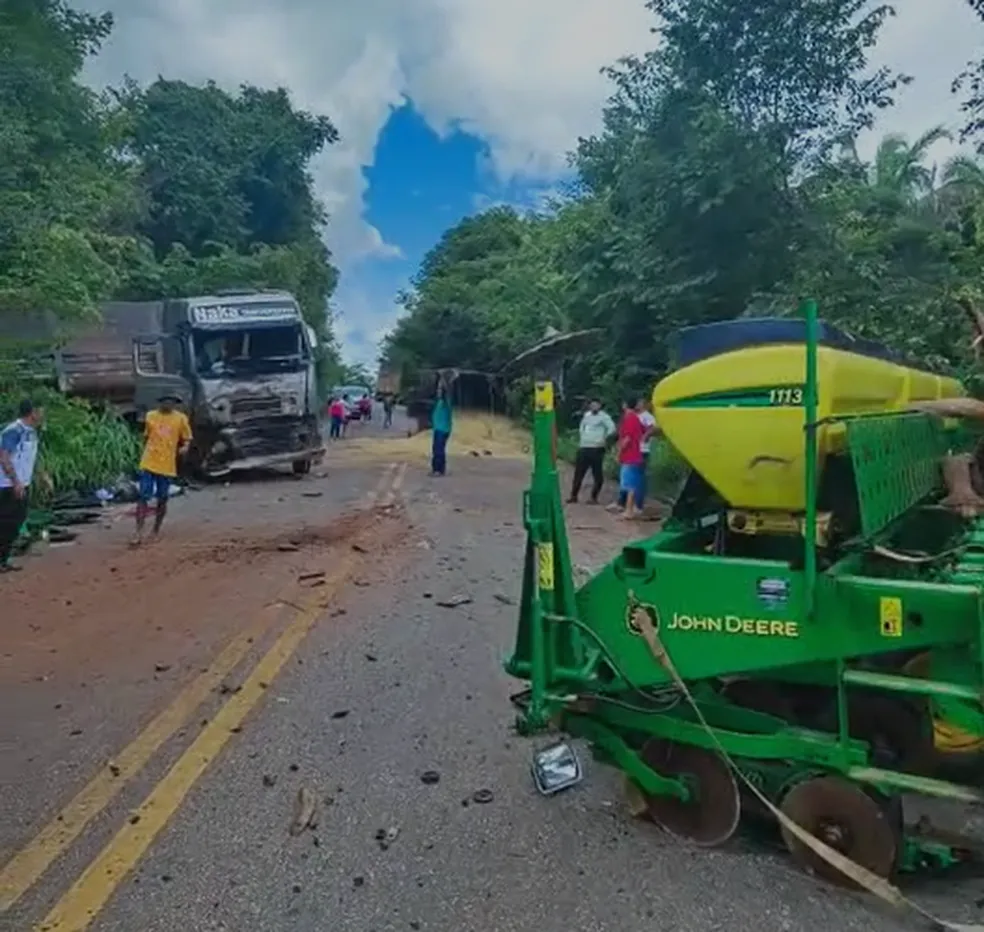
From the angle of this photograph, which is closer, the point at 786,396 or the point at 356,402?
the point at 786,396

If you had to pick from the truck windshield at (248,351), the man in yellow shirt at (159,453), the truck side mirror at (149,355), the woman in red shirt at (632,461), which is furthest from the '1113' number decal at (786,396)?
the truck side mirror at (149,355)

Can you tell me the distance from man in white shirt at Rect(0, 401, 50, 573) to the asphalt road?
8.73 feet

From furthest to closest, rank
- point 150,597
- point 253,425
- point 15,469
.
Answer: point 253,425 → point 15,469 → point 150,597

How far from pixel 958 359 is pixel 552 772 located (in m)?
10.8

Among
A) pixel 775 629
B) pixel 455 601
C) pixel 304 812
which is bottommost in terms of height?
pixel 455 601

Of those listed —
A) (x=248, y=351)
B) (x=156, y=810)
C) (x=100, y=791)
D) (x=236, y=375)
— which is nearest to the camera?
(x=156, y=810)

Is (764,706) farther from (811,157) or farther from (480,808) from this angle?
(811,157)

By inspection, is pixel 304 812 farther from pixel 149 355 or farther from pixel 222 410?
pixel 149 355

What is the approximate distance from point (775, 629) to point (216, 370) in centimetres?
1750

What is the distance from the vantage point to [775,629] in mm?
3617

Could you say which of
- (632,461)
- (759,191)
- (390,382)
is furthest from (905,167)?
(390,382)

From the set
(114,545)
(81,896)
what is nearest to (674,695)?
(81,896)

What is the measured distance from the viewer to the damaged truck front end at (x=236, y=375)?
19.7 meters

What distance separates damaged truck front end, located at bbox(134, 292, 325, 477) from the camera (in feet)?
64.6
